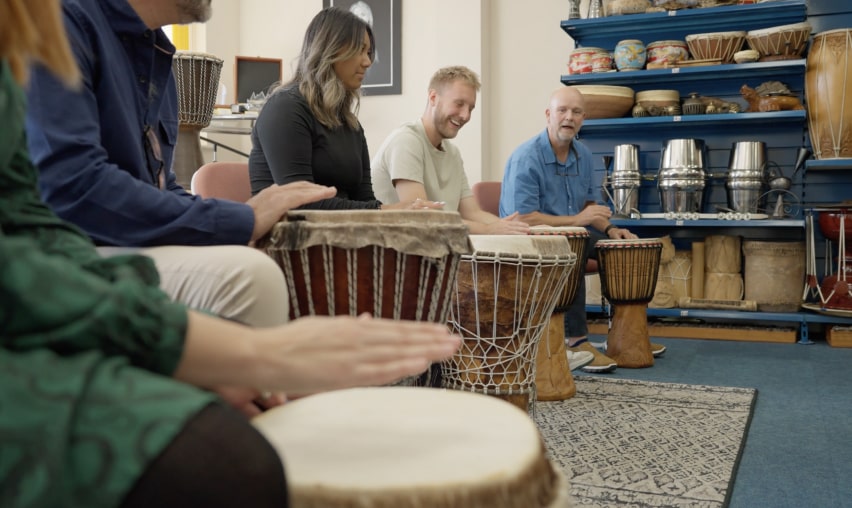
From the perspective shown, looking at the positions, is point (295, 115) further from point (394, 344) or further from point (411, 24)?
point (411, 24)

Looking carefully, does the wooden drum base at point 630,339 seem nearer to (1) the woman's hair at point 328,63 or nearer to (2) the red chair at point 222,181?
(1) the woman's hair at point 328,63

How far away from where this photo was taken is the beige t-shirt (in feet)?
10.4

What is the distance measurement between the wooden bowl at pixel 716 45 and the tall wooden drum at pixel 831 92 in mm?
428

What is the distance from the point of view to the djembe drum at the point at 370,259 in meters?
1.71

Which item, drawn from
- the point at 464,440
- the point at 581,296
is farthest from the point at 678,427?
the point at 464,440

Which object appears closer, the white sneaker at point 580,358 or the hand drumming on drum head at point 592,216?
the white sneaker at point 580,358

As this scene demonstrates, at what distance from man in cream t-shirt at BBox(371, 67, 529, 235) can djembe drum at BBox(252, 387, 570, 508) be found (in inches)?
87.1

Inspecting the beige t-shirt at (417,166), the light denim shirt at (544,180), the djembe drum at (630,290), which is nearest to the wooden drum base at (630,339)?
the djembe drum at (630,290)

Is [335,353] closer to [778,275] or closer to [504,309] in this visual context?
[504,309]

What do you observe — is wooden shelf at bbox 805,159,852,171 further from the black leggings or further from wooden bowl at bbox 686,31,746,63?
the black leggings

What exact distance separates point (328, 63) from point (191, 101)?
1.60 m

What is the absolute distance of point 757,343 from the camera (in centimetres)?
457

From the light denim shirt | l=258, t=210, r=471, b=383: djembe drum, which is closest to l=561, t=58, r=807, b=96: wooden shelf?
the light denim shirt

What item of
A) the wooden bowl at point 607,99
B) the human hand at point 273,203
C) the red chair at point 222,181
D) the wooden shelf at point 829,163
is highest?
the wooden bowl at point 607,99
